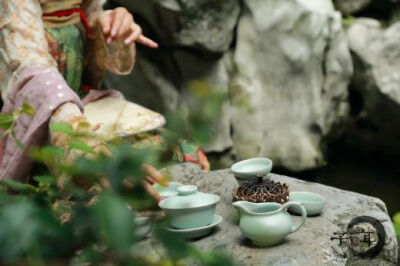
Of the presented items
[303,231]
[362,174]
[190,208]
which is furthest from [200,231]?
[362,174]

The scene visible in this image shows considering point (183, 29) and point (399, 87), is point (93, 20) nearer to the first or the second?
point (183, 29)

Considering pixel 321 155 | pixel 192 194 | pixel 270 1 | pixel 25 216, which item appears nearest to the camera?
pixel 25 216

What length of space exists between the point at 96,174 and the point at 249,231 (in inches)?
65.0

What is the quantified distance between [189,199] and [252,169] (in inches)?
18.2

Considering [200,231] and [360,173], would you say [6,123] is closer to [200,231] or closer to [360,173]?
[200,231]

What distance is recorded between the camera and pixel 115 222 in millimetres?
620

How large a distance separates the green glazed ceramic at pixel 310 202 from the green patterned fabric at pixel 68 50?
51.2 inches

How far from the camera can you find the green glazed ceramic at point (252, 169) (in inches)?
110

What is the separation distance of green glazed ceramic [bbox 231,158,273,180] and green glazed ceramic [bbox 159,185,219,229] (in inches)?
11.7

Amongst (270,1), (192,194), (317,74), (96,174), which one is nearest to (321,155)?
(317,74)

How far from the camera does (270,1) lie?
5.66m

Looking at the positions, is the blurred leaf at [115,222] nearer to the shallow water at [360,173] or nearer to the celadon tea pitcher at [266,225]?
the celadon tea pitcher at [266,225]

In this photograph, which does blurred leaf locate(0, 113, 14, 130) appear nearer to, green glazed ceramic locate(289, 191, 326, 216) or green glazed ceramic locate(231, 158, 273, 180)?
green glazed ceramic locate(231, 158, 273, 180)

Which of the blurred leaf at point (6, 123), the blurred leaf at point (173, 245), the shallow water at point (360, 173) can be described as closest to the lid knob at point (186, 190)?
the blurred leaf at point (6, 123)
